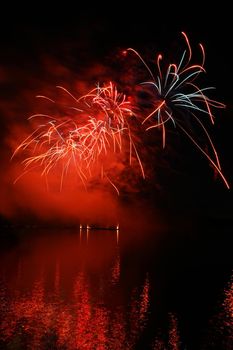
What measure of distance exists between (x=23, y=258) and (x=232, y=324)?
2472cm

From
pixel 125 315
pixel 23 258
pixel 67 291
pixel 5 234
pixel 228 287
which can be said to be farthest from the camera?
pixel 5 234

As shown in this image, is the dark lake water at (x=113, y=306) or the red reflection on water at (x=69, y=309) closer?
the red reflection on water at (x=69, y=309)

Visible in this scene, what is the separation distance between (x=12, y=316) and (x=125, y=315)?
392 cm

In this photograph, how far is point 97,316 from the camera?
16.6m

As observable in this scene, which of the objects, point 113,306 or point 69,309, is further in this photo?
point 113,306

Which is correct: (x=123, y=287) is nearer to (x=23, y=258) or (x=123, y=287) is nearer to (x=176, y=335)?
(x=176, y=335)

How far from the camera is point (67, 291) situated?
72.6ft

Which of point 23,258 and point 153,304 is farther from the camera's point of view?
point 23,258

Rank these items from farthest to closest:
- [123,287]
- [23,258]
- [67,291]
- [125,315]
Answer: [23,258] → [123,287] → [67,291] → [125,315]

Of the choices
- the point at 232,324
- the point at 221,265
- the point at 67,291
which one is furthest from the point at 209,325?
the point at 221,265

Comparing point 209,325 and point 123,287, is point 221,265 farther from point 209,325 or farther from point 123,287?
point 209,325

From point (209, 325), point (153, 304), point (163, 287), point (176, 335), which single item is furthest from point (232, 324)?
point (163, 287)

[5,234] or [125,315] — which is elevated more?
[5,234]

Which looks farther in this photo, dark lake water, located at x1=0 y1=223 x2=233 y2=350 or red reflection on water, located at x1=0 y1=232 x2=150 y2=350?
dark lake water, located at x1=0 y1=223 x2=233 y2=350
